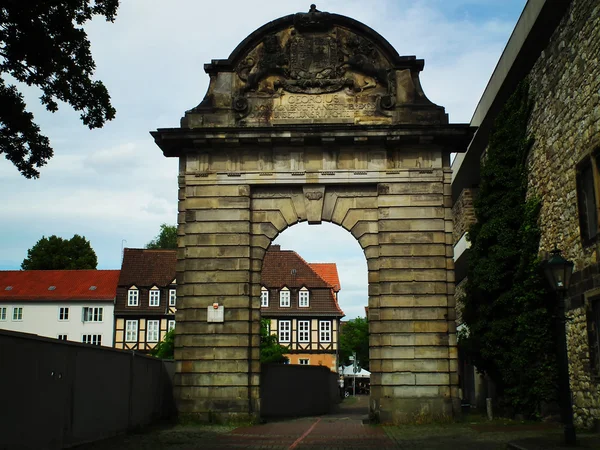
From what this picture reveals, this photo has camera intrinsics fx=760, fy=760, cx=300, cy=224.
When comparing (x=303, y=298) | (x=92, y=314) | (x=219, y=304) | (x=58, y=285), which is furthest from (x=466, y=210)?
(x=58, y=285)

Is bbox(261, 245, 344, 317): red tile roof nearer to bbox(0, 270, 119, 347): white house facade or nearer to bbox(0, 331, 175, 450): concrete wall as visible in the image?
bbox(0, 270, 119, 347): white house facade

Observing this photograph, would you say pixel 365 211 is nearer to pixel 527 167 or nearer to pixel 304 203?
pixel 304 203

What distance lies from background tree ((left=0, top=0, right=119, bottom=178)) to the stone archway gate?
781cm

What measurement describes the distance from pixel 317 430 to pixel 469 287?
7.15 m

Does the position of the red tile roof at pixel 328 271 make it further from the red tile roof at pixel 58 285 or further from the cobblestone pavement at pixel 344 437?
the cobblestone pavement at pixel 344 437

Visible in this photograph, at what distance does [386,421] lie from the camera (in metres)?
18.5

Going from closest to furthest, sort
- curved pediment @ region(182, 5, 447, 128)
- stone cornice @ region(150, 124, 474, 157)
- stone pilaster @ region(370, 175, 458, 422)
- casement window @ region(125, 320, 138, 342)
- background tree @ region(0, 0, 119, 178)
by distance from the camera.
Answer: background tree @ region(0, 0, 119, 178) → stone pilaster @ region(370, 175, 458, 422) → stone cornice @ region(150, 124, 474, 157) → curved pediment @ region(182, 5, 447, 128) → casement window @ region(125, 320, 138, 342)

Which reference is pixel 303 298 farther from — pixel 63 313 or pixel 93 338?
pixel 63 313

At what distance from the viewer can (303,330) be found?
52.3 meters

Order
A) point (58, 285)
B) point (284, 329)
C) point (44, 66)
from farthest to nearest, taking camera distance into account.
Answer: point (58, 285), point (284, 329), point (44, 66)

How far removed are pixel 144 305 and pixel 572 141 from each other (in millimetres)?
→ 40601

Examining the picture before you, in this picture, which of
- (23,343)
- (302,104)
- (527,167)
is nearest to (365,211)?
(302,104)

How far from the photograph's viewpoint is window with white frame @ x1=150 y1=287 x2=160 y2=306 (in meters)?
52.8

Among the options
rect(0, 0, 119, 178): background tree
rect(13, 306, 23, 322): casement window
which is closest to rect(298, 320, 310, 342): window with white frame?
rect(13, 306, 23, 322): casement window
